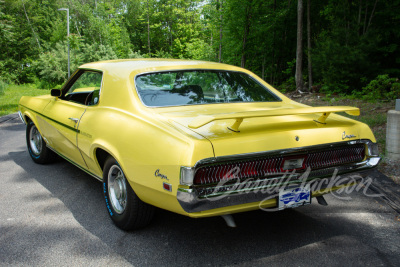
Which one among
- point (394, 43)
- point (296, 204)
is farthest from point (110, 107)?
point (394, 43)

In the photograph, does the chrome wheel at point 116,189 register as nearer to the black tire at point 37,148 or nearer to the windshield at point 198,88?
the windshield at point 198,88

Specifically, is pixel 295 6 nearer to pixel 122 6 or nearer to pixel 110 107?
pixel 110 107

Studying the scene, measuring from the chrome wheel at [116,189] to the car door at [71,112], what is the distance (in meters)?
0.70

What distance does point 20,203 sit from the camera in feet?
13.0

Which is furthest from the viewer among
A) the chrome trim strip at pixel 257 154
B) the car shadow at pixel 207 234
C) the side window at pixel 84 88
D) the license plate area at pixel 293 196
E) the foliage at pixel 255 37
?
the foliage at pixel 255 37

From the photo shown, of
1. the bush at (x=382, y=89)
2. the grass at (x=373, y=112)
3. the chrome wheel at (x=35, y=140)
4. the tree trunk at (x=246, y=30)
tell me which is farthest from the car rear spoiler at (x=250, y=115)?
the tree trunk at (x=246, y=30)

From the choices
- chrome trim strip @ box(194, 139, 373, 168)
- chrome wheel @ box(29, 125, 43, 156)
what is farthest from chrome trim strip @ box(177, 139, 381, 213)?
chrome wheel @ box(29, 125, 43, 156)

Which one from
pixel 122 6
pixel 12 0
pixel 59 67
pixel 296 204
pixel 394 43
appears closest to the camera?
pixel 296 204

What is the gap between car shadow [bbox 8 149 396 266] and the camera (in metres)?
2.83

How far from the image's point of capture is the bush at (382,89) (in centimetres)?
1139

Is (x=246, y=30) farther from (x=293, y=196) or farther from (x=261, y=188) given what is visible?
(x=261, y=188)

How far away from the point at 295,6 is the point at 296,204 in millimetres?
22456

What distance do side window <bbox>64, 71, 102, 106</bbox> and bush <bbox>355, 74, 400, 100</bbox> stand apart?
1007 cm

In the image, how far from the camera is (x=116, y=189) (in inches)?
130
